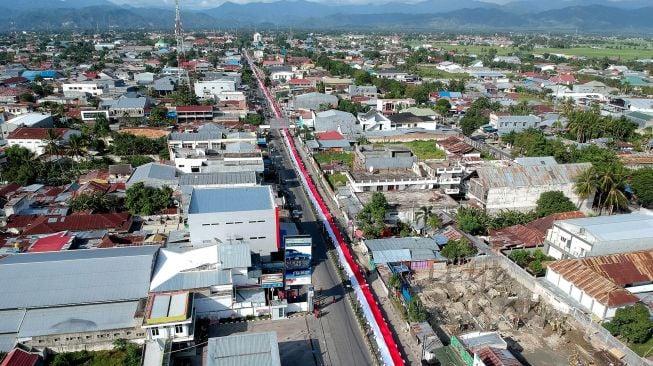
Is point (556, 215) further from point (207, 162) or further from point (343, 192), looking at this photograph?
point (207, 162)

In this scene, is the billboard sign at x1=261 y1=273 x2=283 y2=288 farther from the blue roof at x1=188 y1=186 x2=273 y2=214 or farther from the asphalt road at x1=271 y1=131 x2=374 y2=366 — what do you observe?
the blue roof at x1=188 y1=186 x2=273 y2=214

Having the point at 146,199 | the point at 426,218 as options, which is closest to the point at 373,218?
the point at 426,218

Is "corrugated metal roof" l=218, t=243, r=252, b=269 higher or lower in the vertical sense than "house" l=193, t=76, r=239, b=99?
lower

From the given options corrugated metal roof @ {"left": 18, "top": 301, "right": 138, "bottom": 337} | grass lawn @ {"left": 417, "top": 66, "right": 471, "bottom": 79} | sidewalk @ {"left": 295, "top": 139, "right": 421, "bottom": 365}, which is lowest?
sidewalk @ {"left": 295, "top": 139, "right": 421, "bottom": 365}

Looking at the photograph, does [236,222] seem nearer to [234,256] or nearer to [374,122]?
[234,256]

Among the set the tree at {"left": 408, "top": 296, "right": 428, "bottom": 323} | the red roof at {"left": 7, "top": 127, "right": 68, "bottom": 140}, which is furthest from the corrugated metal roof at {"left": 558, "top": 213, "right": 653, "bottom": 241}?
the red roof at {"left": 7, "top": 127, "right": 68, "bottom": 140}

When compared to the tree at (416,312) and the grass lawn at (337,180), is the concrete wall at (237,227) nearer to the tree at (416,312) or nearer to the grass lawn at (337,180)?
the tree at (416,312)

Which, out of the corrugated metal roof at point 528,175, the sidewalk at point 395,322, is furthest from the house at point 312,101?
the sidewalk at point 395,322
